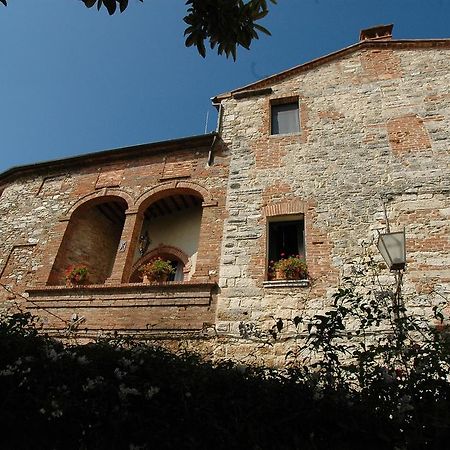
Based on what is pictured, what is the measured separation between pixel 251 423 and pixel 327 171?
6.68m

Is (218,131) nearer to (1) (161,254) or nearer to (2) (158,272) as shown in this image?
(1) (161,254)

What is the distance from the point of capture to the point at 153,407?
3.19 m

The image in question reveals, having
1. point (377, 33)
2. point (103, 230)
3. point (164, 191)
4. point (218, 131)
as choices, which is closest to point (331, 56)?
point (377, 33)

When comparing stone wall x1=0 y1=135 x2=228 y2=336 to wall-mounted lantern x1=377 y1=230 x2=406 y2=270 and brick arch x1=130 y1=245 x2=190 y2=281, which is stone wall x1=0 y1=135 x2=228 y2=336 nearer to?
brick arch x1=130 y1=245 x2=190 y2=281

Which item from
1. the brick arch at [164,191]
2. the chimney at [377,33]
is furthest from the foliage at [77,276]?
the chimney at [377,33]

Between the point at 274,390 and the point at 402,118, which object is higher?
the point at 402,118

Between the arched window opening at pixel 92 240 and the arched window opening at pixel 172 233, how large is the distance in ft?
2.83

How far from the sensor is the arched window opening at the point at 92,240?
31.8 ft

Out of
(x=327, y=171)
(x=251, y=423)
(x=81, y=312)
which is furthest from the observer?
(x=327, y=171)

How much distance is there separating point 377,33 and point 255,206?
6587 mm

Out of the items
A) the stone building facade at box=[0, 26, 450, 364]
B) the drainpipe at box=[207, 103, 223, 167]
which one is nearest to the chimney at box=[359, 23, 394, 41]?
the stone building facade at box=[0, 26, 450, 364]

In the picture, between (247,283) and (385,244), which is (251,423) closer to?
(385,244)

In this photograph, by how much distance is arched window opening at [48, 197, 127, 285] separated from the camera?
31.8 ft

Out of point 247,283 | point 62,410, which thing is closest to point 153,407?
point 62,410
